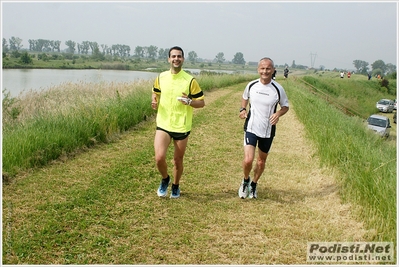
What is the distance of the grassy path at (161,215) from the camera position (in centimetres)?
325

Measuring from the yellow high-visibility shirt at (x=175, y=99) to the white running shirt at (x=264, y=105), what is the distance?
736mm

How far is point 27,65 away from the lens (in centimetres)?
3512

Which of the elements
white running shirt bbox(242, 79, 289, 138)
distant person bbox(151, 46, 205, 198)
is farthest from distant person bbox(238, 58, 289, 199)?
distant person bbox(151, 46, 205, 198)

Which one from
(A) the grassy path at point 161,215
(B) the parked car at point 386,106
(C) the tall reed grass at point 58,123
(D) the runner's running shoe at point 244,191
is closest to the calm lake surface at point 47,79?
(C) the tall reed grass at point 58,123

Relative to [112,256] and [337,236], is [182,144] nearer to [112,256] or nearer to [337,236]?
[112,256]

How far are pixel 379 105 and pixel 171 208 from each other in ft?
134

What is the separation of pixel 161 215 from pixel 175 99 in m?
1.39

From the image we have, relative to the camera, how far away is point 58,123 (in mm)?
6457

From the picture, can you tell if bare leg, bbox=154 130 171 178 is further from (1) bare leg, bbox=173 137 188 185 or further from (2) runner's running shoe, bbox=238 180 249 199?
(2) runner's running shoe, bbox=238 180 249 199

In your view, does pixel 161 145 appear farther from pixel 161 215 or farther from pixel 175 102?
pixel 161 215

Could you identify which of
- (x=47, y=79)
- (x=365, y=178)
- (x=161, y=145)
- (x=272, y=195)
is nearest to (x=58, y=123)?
(x=161, y=145)

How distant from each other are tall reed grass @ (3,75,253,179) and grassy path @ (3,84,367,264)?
32cm

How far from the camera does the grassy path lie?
325 cm

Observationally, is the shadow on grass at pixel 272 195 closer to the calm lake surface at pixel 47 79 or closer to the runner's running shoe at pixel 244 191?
the runner's running shoe at pixel 244 191
